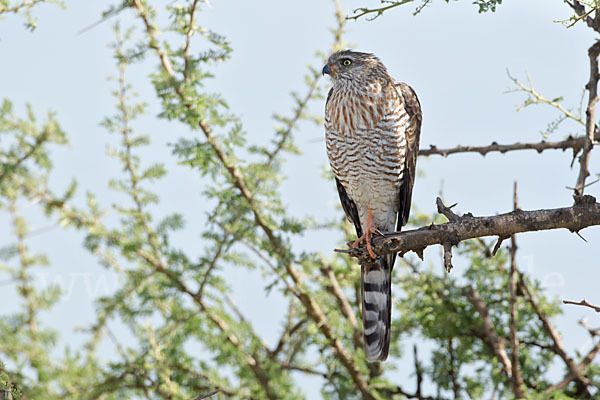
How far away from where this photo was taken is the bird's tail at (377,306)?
4.79 m

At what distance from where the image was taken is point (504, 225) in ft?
10.8

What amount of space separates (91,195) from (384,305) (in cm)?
222

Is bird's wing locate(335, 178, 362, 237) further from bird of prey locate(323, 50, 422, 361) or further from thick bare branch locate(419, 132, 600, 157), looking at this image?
thick bare branch locate(419, 132, 600, 157)

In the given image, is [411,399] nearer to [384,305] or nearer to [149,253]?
[384,305]

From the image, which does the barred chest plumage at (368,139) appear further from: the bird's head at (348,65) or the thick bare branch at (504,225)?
the thick bare branch at (504,225)

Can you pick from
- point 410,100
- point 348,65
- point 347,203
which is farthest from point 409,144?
point 348,65

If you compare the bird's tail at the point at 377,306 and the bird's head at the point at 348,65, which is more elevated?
the bird's head at the point at 348,65

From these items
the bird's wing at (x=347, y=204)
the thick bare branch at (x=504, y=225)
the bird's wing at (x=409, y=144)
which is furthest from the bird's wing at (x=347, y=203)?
the thick bare branch at (x=504, y=225)

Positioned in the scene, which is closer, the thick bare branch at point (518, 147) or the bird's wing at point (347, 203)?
the thick bare branch at point (518, 147)

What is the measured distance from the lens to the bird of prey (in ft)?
15.7

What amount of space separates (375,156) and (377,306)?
3.35 ft

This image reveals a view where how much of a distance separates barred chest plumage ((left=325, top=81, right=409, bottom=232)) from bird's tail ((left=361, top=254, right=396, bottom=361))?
1.58ft

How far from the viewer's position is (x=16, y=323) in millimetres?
5945

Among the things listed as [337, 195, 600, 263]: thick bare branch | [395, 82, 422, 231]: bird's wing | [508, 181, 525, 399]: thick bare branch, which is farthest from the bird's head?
[337, 195, 600, 263]: thick bare branch
